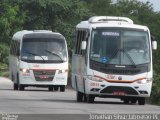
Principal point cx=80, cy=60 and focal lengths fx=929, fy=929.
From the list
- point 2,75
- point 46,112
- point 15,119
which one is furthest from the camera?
point 2,75

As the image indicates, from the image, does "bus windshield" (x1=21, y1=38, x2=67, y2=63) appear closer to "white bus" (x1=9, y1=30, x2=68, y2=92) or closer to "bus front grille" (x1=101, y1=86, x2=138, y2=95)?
"white bus" (x1=9, y1=30, x2=68, y2=92)

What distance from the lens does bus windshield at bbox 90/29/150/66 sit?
98.8ft

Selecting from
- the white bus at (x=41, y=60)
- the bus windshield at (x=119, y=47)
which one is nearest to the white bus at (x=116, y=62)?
the bus windshield at (x=119, y=47)

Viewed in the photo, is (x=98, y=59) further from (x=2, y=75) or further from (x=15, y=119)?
(x=2, y=75)

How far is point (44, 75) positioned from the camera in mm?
43031

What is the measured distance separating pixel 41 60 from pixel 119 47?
1311 centimetres

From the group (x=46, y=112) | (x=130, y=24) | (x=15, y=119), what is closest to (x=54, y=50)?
(x=130, y=24)

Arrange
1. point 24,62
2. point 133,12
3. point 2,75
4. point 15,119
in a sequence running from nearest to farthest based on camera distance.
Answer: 1. point 15,119
2. point 24,62
3. point 2,75
4. point 133,12

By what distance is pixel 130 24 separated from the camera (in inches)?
1228

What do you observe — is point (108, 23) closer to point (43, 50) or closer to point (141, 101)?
point (141, 101)

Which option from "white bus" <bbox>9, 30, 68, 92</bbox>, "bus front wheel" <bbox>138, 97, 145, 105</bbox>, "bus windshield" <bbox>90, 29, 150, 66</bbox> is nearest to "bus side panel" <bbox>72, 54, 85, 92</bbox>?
"bus windshield" <bbox>90, 29, 150, 66</bbox>

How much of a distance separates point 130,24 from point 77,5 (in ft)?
176

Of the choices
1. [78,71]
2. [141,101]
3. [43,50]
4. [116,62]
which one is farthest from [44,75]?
[116,62]

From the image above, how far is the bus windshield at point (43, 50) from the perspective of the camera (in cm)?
4291
